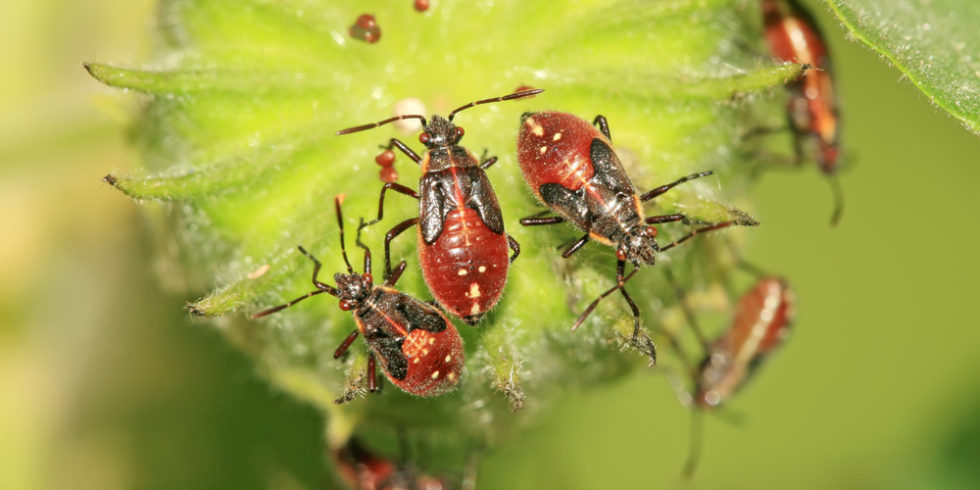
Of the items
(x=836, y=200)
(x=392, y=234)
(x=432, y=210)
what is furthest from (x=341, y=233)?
(x=836, y=200)

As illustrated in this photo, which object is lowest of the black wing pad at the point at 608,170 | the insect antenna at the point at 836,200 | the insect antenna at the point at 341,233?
the insect antenna at the point at 836,200

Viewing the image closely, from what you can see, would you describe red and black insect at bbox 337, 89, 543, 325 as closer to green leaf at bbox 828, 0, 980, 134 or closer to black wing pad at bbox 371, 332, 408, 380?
black wing pad at bbox 371, 332, 408, 380

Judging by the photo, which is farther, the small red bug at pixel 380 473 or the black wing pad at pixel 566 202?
the small red bug at pixel 380 473

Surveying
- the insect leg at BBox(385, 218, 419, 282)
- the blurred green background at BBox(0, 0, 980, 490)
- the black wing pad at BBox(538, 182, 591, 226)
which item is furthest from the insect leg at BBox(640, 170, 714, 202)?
the blurred green background at BBox(0, 0, 980, 490)

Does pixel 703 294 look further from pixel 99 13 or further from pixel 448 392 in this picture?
pixel 99 13

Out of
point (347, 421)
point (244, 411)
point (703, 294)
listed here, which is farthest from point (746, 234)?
point (244, 411)

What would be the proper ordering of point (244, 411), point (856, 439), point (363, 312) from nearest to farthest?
1. point (363, 312)
2. point (244, 411)
3. point (856, 439)

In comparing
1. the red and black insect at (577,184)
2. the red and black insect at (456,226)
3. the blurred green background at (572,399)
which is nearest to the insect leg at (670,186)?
the red and black insect at (577,184)

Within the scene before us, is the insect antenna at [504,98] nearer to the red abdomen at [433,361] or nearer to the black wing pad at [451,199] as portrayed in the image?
the black wing pad at [451,199]
